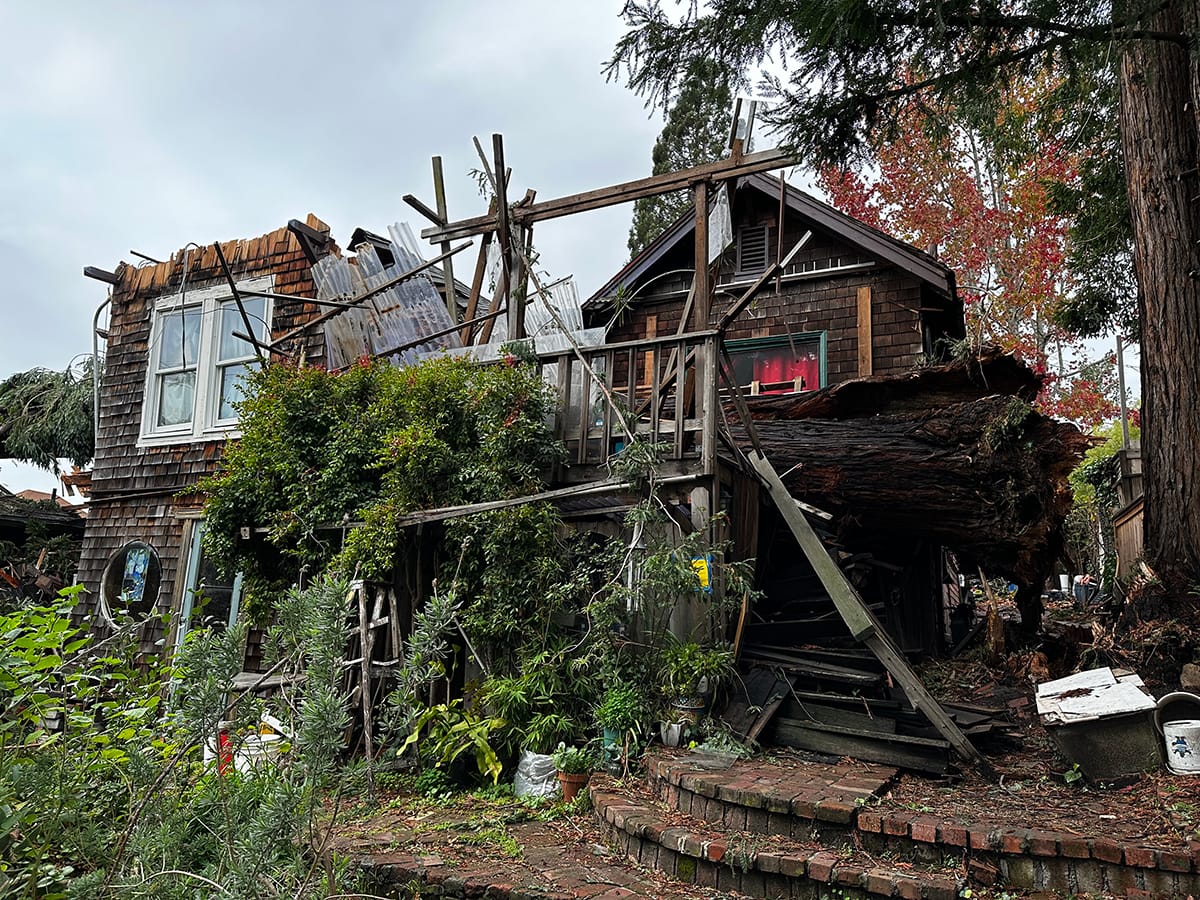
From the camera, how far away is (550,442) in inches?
283

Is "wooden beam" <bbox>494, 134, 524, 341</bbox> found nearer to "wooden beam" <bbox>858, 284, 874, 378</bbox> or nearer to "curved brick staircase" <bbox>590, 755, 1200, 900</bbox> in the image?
"curved brick staircase" <bbox>590, 755, 1200, 900</bbox>

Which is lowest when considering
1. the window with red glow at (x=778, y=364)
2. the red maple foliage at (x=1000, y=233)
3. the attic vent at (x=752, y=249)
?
the window with red glow at (x=778, y=364)

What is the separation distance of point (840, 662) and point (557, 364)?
12.0ft

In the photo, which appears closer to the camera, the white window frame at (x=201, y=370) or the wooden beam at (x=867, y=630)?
the wooden beam at (x=867, y=630)

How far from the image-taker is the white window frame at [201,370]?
422 inches

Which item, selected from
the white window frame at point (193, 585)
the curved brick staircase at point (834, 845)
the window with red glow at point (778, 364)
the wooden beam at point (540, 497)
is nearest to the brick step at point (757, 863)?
the curved brick staircase at point (834, 845)

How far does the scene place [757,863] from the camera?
14.1 feet

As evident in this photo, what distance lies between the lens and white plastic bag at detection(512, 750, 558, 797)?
5965 mm

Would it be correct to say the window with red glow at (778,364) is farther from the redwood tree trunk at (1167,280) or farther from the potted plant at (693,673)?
the potted plant at (693,673)

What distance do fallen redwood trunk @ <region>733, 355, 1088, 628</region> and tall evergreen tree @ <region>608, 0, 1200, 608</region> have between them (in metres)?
0.92

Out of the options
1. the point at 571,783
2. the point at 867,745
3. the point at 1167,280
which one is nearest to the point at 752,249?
the point at 1167,280

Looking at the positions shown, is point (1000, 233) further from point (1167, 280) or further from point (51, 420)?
point (51, 420)

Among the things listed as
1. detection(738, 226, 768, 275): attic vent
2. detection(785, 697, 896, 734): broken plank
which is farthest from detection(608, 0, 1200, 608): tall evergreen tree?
detection(738, 226, 768, 275): attic vent

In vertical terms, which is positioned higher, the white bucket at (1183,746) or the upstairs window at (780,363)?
the upstairs window at (780,363)
